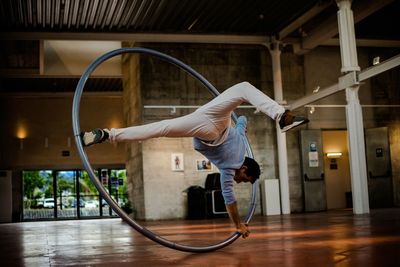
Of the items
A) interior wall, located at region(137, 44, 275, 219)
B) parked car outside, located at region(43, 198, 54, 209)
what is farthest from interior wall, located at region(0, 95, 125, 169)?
interior wall, located at region(137, 44, 275, 219)

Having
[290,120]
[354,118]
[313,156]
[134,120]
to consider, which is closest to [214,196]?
[313,156]

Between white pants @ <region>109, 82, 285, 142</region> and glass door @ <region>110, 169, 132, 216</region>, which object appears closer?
white pants @ <region>109, 82, 285, 142</region>

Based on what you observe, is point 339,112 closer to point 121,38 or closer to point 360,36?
point 360,36

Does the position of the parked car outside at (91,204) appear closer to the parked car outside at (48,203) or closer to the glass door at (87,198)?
the glass door at (87,198)

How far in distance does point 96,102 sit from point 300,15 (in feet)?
47.7

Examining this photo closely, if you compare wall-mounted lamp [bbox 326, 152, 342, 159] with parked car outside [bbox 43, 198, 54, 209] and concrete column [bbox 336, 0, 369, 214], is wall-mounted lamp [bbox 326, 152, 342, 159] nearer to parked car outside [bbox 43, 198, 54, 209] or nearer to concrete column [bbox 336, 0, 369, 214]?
concrete column [bbox 336, 0, 369, 214]

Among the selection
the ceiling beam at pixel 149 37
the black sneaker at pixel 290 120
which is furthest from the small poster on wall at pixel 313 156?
the black sneaker at pixel 290 120

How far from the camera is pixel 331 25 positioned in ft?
54.6

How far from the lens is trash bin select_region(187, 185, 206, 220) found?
1814 centimetres

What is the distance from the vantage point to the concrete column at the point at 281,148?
1858 cm

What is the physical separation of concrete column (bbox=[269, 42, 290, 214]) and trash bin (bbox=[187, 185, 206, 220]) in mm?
2835

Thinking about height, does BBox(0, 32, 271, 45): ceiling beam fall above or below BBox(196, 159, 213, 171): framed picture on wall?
above

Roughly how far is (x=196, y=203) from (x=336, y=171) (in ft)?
27.4

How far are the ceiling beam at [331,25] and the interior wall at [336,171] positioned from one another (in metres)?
6.30
